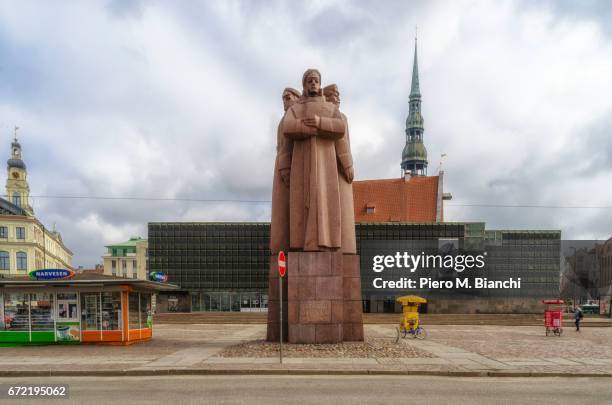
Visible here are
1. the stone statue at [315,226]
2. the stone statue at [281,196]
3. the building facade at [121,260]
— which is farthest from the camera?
the building facade at [121,260]

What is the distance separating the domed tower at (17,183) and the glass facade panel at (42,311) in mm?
85614

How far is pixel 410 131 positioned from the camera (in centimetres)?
10406

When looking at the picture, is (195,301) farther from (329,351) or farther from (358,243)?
(329,351)

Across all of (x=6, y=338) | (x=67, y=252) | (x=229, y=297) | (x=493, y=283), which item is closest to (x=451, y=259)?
(x=493, y=283)

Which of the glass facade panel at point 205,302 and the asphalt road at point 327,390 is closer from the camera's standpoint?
the asphalt road at point 327,390

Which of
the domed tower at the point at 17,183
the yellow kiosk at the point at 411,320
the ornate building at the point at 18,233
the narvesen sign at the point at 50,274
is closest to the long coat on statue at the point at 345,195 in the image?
the yellow kiosk at the point at 411,320

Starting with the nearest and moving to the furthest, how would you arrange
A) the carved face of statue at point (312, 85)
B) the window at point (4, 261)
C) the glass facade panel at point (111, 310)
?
the carved face of statue at point (312, 85) → the glass facade panel at point (111, 310) → the window at point (4, 261)

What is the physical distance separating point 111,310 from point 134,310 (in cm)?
107

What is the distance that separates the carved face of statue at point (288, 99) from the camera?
1997 centimetres

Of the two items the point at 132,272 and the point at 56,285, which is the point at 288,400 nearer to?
the point at 56,285

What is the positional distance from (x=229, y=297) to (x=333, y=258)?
5703 cm

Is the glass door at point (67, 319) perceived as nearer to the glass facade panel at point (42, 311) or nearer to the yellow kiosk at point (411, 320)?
the glass facade panel at point (42, 311)

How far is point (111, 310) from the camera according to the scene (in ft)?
67.8

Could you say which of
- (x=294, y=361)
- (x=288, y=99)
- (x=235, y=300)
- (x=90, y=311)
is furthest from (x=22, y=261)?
(x=294, y=361)
